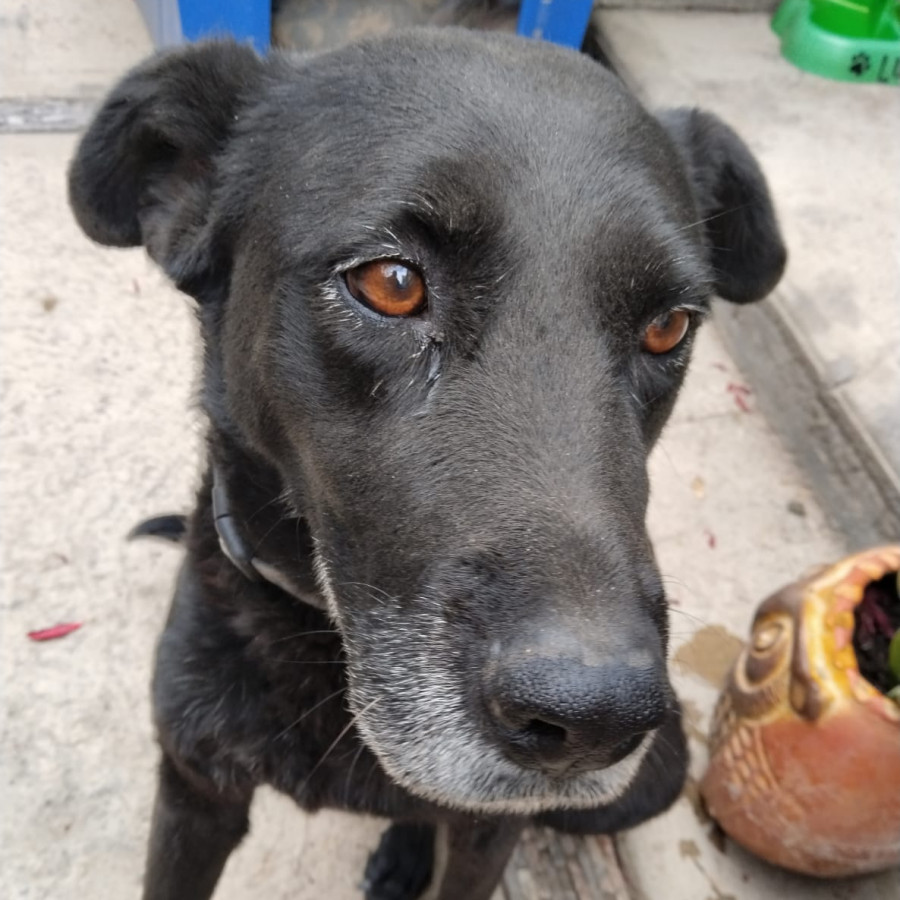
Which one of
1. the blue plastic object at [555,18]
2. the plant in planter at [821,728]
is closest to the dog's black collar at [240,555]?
the plant in planter at [821,728]

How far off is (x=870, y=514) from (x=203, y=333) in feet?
7.78

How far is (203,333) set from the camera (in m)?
1.80

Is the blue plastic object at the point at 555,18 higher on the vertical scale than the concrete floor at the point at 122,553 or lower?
higher

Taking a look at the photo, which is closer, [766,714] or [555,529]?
[555,529]

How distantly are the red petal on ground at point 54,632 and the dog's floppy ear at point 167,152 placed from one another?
3.96 ft

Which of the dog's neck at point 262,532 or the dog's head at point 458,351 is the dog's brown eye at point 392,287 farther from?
the dog's neck at point 262,532

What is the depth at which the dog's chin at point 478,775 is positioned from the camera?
4.18 ft

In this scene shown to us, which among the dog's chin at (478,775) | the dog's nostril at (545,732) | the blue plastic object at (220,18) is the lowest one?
the blue plastic object at (220,18)

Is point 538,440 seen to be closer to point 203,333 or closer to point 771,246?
point 203,333

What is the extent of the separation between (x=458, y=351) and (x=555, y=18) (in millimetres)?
3337

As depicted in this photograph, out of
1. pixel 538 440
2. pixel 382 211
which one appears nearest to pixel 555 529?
pixel 538 440

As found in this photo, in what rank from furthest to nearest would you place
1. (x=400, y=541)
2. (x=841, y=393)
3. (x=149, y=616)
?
1. (x=841, y=393)
2. (x=149, y=616)
3. (x=400, y=541)

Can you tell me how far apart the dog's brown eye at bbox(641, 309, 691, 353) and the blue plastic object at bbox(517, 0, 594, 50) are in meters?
2.88

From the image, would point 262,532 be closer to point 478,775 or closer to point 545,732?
point 478,775
